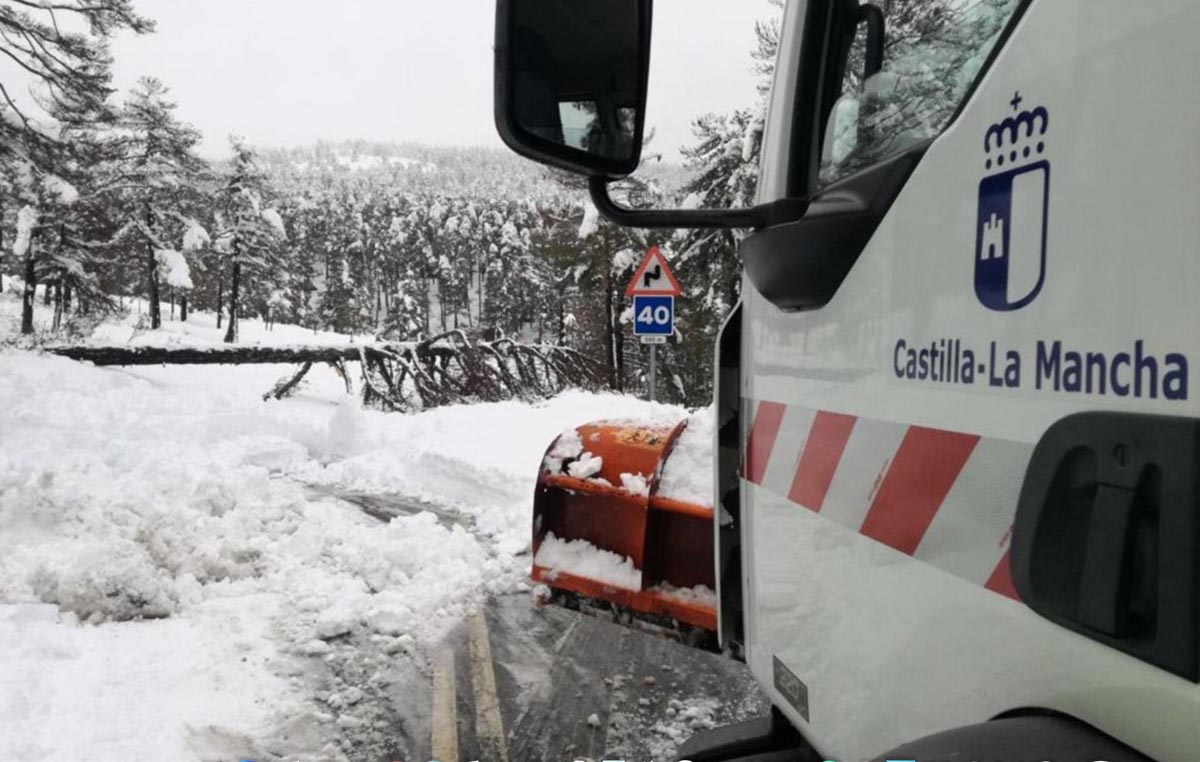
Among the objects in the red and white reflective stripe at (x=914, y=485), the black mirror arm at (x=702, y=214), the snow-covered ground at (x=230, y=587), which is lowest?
the snow-covered ground at (x=230, y=587)

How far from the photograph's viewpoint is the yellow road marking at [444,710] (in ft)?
12.1

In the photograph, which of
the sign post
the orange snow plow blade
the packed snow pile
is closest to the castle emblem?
the orange snow plow blade

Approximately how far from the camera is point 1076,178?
0.92 metres

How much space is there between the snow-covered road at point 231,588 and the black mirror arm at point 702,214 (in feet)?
6.69

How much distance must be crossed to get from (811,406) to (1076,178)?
762 mm

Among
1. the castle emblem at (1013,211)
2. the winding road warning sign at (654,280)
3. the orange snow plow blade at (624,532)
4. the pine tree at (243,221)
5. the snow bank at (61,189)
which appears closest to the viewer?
the castle emblem at (1013,211)

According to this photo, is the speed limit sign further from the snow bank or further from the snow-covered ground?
the snow bank

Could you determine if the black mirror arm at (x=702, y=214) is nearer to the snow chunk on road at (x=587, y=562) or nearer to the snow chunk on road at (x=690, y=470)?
the snow chunk on road at (x=690, y=470)

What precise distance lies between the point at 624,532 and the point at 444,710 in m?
1.93

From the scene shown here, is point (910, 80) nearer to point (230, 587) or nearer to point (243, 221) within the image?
point (230, 587)

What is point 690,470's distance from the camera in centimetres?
276

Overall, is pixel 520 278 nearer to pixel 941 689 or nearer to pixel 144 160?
pixel 144 160

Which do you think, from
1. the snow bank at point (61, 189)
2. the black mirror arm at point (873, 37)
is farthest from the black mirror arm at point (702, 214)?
the snow bank at point (61, 189)

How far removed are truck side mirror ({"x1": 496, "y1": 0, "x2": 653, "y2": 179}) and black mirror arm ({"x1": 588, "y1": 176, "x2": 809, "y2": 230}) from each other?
12cm
